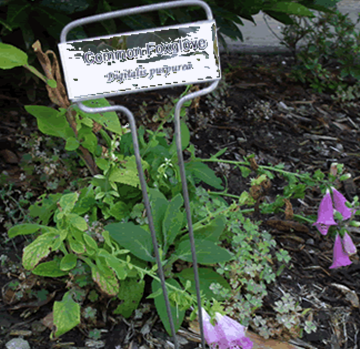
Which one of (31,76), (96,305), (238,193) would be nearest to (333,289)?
(238,193)

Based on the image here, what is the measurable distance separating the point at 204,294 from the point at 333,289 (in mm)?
702

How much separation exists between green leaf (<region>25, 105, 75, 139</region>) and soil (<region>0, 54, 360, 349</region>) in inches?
17.3

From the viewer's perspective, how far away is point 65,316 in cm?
134

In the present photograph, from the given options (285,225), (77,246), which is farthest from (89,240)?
(285,225)

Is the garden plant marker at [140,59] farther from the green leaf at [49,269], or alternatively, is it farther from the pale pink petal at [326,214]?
the pale pink petal at [326,214]

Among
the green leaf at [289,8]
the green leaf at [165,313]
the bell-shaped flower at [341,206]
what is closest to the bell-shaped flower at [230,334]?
the green leaf at [165,313]

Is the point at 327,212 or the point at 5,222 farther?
the point at 5,222

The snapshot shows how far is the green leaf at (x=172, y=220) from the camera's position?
1.51 meters

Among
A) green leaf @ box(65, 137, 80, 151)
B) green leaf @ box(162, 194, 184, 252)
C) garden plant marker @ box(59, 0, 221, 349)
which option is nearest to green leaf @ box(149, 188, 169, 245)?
green leaf @ box(162, 194, 184, 252)

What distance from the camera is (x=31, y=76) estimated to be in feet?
7.46

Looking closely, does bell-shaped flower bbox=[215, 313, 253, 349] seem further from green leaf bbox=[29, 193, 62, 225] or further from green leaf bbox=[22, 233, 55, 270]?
green leaf bbox=[29, 193, 62, 225]

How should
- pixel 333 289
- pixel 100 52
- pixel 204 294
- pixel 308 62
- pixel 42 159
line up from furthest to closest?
pixel 308 62 → pixel 42 159 → pixel 333 289 → pixel 204 294 → pixel 100 52

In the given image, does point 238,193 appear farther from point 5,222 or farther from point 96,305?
point 5,222

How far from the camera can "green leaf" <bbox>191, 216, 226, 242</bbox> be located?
1.56 meters
